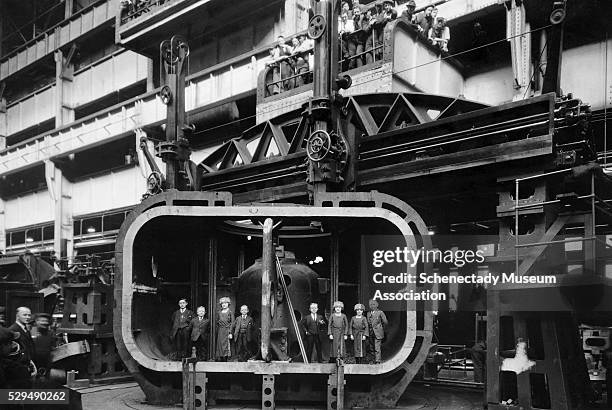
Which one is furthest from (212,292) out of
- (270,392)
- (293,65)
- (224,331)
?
(293,65)

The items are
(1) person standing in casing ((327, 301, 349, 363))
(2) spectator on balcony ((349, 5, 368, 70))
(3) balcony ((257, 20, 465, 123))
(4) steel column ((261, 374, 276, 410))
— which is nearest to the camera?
(4) steel column ((261, 374, 276, 410))

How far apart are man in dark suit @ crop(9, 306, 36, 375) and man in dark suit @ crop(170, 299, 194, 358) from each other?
328 cm

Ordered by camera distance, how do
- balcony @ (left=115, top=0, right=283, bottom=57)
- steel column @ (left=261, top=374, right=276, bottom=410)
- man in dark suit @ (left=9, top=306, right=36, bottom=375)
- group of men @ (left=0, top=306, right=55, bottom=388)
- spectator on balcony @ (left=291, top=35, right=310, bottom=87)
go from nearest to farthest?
group of men @ (left=0, top=306, right=55, bottom=388), man in dark suit @ (left=9, top=306, right=36, bottom=375), steel column @ (left=261, top=374, right=276, bottom=410), spectator on balcony @ (left=291, top=35, right=310, bottom=87), balcony @ (left=115, top=0, right=283, bottom=57)

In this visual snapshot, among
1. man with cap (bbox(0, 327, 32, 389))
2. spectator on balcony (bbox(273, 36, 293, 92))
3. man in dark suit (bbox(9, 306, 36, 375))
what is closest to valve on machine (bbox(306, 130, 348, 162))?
man in dark suit (bbox(9, 306, 36, 375))

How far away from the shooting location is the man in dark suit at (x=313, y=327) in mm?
11070

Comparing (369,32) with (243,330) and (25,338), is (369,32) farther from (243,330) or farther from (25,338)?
(25,338)

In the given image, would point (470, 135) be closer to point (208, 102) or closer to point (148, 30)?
point (208, 102)

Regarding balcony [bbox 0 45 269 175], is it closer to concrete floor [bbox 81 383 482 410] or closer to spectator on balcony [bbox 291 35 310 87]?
spectator on balcony [bbox 291 35 310 87]

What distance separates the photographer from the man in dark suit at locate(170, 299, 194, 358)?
11359mm

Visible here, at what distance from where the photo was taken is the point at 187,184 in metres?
13.7

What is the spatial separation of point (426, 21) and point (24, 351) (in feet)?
42.8

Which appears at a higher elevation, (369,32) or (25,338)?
(369,32)

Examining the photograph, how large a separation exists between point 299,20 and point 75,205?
47.0 ft

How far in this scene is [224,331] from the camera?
36.6ft
